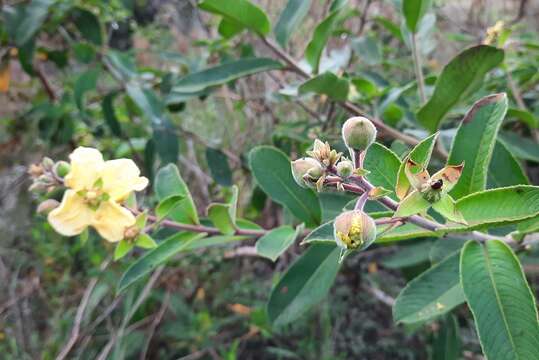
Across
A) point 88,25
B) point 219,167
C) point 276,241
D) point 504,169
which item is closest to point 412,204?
point 276,241

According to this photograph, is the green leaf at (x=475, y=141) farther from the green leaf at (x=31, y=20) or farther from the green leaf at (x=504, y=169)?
the green leaf at (x=31, y=20)

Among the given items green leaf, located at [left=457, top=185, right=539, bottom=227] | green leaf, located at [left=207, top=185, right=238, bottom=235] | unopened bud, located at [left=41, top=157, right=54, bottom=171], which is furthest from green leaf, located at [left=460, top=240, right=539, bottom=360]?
unopened bud, located at [left=41, top=157, right=54, bottom=171]

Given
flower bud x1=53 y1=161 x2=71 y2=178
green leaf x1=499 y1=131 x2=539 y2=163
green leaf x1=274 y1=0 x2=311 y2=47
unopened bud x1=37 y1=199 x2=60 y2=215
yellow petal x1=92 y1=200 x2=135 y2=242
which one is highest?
green leaf x1=274 y1=0 x2=311 y2=47

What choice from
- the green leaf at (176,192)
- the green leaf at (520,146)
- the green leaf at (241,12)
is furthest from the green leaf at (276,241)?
the green leaf at (520,146)

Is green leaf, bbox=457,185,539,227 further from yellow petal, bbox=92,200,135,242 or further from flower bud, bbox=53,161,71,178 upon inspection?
flower bud, bbox=53,161,71,178

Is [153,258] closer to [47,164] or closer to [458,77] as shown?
[47,164]

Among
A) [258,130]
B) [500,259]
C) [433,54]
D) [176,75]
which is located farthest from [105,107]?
[433,54]

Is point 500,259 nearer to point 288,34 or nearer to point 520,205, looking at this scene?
point 520,205
